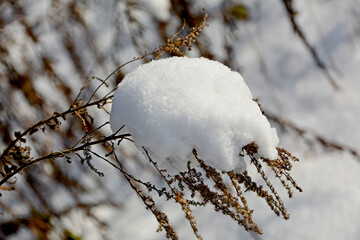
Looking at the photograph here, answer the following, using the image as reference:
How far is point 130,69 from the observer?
2.45 metres

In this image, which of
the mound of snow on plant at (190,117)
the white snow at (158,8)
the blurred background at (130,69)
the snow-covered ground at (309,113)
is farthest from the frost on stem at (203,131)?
the snow-covered ground at (309,113)

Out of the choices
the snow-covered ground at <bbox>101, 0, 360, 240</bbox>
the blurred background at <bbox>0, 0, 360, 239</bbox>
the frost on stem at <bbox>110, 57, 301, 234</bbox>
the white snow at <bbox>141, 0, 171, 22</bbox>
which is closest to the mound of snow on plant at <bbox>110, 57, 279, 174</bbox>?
the frost on stem at <bbox>110, 57, 301, 234</bbox>

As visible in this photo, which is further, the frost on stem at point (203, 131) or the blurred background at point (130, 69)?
the blurred background at point (130, 69)

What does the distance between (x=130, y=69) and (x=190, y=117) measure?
5.69ft

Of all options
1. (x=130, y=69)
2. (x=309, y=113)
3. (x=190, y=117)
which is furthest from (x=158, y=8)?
(x=309, y=113)

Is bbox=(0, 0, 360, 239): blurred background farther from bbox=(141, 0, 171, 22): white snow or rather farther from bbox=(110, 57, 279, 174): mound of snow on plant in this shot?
bbox=(110, 57, 279, 174): mound of snow on plant

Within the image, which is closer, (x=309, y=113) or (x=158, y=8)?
(x=158, y=8)

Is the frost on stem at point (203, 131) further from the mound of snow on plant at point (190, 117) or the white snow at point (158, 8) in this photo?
the white snow at point (158, 8)

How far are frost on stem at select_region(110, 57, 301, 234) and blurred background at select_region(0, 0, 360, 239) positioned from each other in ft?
1.85

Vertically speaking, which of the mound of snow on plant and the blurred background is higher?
the blurred background

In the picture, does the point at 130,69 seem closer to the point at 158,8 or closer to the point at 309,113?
the point at 158,8

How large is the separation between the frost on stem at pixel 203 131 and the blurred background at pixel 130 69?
563mm

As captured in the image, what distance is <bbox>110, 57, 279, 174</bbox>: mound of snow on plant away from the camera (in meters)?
0.77

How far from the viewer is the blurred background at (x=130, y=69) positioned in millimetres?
1836
